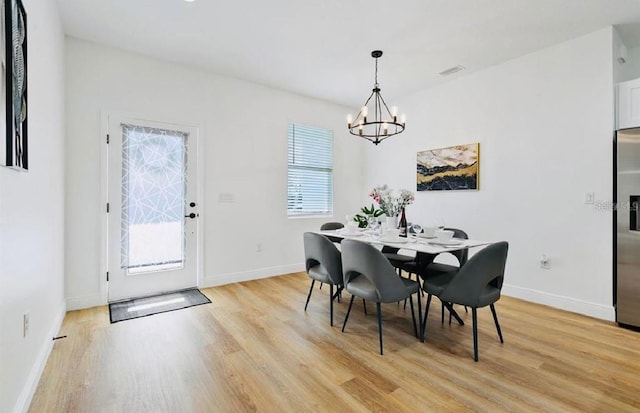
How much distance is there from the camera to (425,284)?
2.53 metres

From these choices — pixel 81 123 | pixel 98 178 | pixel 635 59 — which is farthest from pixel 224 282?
pixel 635 59

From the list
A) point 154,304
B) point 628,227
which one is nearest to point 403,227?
Result: point 628,227

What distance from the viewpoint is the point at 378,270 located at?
7.58ft

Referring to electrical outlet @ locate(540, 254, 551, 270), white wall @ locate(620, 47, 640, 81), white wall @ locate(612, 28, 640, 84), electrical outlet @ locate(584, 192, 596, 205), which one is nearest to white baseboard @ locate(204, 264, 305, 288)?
electrical outlet @ locate(540, 254, 551, 270)

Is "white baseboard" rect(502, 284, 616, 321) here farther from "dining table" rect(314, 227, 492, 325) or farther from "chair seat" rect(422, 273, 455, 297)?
"chair seat" rect(422, 273, 455, 297)

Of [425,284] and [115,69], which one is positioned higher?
[115,69]

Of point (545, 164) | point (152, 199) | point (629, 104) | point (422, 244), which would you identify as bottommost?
point (422, 244)

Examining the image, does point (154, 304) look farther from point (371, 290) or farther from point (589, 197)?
point (589, 197)

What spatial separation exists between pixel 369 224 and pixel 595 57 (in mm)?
2806

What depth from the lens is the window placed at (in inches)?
192

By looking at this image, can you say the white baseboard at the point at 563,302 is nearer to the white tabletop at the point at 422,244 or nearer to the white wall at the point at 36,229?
the white tabletop at the point at 422,244

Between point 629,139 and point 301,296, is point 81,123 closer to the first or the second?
point 301,296

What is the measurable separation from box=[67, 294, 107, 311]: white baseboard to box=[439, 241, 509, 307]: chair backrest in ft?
11.6

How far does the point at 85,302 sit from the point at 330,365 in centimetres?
277
